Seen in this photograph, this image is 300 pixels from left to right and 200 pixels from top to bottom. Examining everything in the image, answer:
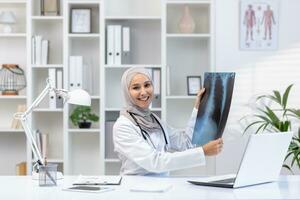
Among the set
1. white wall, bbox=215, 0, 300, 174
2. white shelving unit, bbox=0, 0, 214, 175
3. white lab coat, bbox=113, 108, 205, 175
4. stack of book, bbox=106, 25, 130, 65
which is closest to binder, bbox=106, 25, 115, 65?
stack of book, bbox=106, 25, 130, 65

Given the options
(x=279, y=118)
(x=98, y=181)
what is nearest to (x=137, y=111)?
(x=98, y=181)

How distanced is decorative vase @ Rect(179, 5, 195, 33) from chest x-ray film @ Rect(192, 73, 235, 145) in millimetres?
1899

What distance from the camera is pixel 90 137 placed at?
5.27m

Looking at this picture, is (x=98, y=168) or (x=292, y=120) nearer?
(x=292, y=120)

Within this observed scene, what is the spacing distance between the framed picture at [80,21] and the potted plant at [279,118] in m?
1.58

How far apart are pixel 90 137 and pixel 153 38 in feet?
3.45

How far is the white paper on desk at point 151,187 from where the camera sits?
2.58 meters

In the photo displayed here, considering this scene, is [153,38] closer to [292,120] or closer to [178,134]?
[292,120]

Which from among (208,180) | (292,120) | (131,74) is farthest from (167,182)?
(292,120)

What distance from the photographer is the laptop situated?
2.60 meters

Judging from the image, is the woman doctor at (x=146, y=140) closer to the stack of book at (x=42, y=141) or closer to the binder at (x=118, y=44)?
the binder at (x=118, y=44)

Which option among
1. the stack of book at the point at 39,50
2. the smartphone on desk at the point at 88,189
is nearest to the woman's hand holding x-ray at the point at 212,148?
the smartphone on desk at the point at 88,189

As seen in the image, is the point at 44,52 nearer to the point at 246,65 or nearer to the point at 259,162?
the point at 246,65

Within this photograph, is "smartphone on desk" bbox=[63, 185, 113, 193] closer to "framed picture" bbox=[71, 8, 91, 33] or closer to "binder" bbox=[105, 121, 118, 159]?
"binder" bbox=[105, 121, 118, 159]
